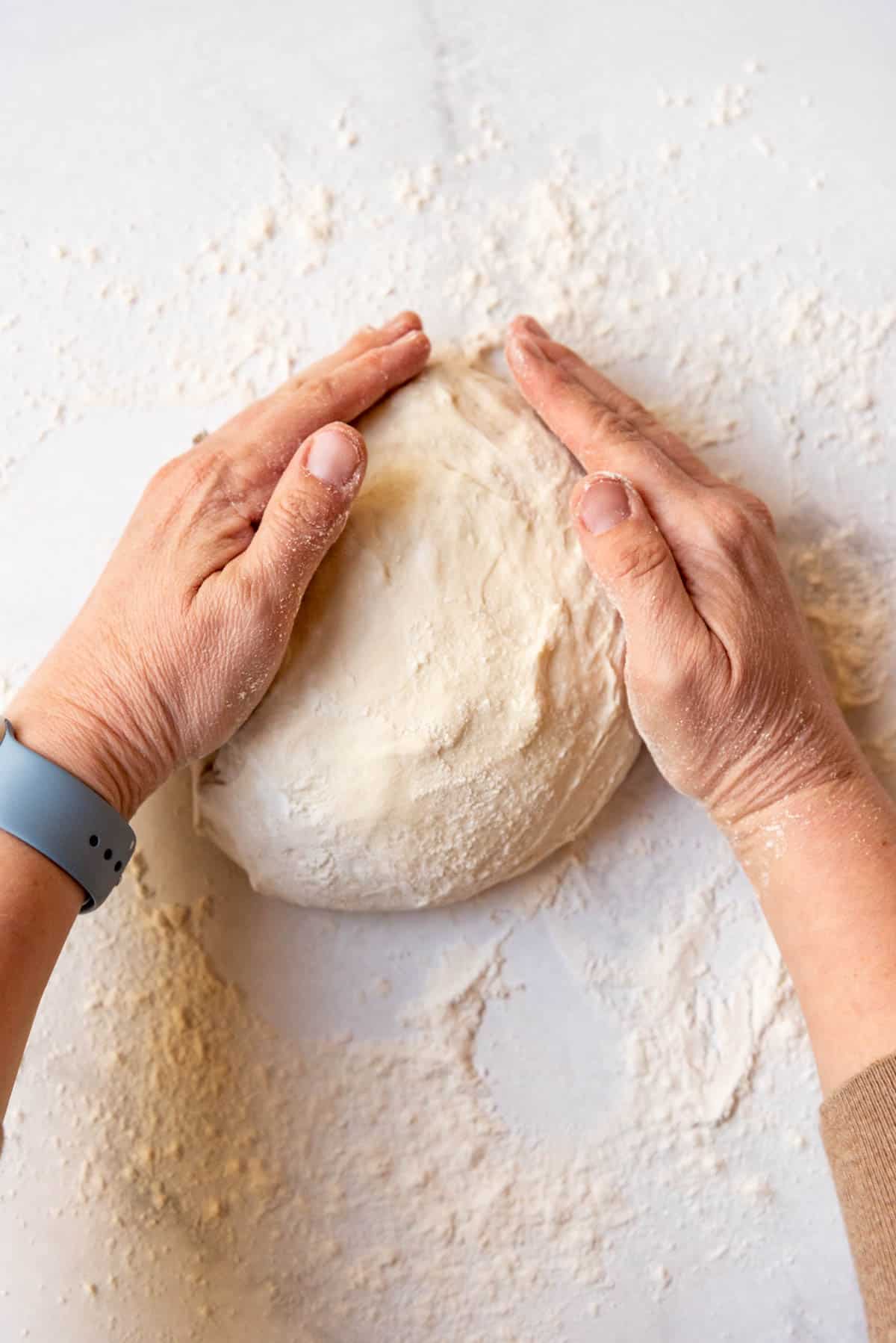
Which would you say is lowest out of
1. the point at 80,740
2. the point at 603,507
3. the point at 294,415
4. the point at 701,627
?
the point at 701,627

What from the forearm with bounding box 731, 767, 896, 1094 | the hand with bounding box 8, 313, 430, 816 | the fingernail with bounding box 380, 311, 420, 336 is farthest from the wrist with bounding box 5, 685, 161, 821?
the forearm with bounding box 731, 767, 896, 1094

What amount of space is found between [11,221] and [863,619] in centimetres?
119

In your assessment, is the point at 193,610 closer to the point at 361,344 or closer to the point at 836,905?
the point at 361,344

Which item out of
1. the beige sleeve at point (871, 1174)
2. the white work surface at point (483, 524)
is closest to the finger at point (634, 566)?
the white work surface at point (483, 524)

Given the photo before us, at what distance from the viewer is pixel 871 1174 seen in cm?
88

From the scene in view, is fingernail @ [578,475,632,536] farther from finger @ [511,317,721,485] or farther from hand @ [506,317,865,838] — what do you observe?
finger @ [511,317,721,485]

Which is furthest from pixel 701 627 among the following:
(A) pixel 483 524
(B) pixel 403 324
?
(B) pixel 403 324

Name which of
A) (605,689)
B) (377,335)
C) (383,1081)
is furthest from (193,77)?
(383,1081)

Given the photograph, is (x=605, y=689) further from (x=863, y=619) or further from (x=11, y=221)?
(x=11, y=221)

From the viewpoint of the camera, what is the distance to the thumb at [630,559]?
3.38 feet

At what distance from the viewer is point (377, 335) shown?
121 cm

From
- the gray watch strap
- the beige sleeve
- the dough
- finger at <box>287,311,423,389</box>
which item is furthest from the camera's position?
finger at <box>287,311,423,389</box>

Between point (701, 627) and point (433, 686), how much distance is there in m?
0.27

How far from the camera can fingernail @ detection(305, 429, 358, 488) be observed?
1000 mm
